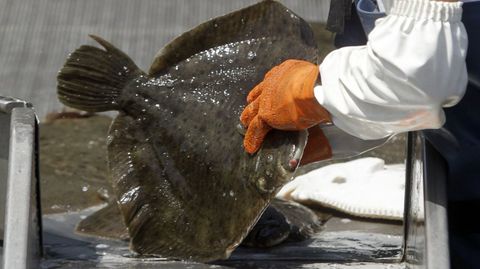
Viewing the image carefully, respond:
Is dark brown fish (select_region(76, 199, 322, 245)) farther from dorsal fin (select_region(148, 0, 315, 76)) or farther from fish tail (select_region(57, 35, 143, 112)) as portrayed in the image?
dorsal fin (select_region(148, 0, 315, 76))

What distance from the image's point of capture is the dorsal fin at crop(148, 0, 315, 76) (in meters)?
3.24

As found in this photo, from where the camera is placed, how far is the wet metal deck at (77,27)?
5688mm

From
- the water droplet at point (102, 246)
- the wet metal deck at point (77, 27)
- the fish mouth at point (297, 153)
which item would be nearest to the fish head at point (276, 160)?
the fish mouth at point (297, 153)

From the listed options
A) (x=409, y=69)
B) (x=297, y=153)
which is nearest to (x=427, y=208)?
(x=297, y=153)

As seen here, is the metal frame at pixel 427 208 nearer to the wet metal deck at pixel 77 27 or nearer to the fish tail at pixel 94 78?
the fish tail at pixel 94 78

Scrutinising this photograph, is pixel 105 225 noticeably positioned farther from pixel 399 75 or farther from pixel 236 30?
pixel 399 75

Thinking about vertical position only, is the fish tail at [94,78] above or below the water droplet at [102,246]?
above

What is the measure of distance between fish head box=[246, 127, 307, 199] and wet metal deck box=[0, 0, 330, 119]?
111 inches

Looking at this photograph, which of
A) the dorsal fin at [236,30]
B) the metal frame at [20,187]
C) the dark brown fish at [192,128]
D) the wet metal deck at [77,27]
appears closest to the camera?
the metal frame at [20,187]

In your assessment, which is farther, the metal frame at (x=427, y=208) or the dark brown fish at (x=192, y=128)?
the dark brown fish at (x=192, y=128)

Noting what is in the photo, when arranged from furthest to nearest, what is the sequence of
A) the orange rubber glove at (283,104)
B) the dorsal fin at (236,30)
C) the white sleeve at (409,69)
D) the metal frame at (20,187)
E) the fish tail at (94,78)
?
1. the fish tail at (94,78)
2. the dorsal fin at (236,30)
3. the orange rubber glove at (283,104)
4. the metal frame at (20,187)
5. the white sleeve at (409,69)

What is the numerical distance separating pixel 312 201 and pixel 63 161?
1554 millimetres

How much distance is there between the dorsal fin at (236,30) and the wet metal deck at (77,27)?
233 cm

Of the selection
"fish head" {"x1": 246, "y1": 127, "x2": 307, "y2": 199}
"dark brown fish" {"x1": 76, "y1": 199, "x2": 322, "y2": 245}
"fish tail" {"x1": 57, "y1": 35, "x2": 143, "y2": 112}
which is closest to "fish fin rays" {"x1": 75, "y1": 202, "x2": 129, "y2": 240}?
"dark brown fish" {"x1": 76, "y1": 199, "x2": 322, "y2": 245}
